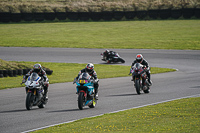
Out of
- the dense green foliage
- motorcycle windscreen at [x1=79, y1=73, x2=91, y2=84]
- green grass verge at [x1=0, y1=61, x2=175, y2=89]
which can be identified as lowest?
green grass verge at [x1=0, y1=61, x2=175, y2=89]

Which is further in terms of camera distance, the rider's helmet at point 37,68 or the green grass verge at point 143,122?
the rider's helmet at point 37,68

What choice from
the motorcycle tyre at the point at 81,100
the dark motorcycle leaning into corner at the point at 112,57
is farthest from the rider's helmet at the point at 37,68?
the dark motorcycle leaning into corner at the point at 112,57

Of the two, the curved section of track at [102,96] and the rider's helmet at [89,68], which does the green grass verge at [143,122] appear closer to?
the curved section of track at [102,96]

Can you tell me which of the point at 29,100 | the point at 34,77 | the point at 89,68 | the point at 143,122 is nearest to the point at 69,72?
the point at 89,68

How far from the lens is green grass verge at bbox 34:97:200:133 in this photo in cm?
937

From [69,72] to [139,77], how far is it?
10.1 metres

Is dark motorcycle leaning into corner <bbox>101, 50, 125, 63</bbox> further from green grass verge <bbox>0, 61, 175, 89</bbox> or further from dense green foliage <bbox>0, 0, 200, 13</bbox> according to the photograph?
dense green foliage <bbox>0, 0, 200, 13</bbox>

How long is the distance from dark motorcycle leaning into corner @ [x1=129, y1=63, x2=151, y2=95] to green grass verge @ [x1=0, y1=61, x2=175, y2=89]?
19.1 feet

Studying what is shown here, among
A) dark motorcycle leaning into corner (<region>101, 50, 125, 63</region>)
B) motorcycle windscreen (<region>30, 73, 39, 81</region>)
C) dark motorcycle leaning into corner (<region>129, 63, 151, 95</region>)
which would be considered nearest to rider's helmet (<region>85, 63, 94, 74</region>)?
motorcycle windscreen (<region>30, 73, 39, 81</region>)

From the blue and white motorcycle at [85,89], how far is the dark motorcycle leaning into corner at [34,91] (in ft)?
4.34

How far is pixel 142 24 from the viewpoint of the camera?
205 ft

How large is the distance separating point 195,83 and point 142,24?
138 ft

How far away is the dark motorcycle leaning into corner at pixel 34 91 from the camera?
523 inches

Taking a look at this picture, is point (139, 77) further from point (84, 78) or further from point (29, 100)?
point (29, 100)
